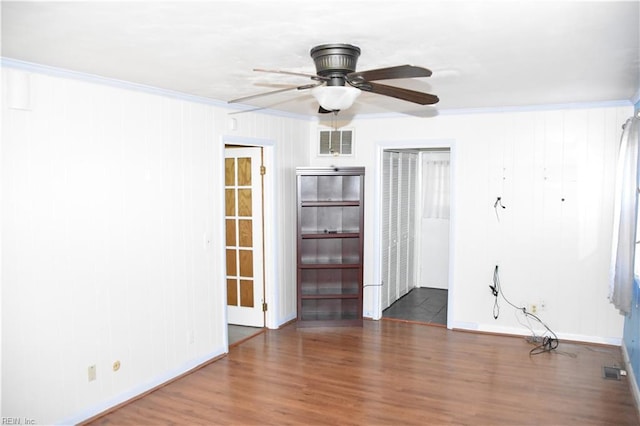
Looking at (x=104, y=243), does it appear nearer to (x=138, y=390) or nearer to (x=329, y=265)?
(x=138, y=390)

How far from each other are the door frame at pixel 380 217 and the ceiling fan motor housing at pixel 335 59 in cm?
300

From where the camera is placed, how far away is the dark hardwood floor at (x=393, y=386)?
3516 mm

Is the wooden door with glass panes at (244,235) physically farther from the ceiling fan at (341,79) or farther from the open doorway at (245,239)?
the ceiling fan at (341,79)

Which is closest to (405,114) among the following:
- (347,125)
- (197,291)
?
(347,125)

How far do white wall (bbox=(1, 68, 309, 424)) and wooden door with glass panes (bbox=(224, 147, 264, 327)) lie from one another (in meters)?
0.69

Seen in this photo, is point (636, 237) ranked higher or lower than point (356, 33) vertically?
lower

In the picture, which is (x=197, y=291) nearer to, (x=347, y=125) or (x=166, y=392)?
(x=166, y=392)

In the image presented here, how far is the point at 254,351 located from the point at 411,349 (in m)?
1.57

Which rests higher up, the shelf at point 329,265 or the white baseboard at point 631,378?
the shelf at point 329,265

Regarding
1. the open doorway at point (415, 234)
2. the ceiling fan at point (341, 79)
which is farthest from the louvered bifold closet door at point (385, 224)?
the ceiling fan at point (341, 79)

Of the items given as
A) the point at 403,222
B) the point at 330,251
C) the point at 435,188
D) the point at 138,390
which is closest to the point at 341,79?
the point at 138,390

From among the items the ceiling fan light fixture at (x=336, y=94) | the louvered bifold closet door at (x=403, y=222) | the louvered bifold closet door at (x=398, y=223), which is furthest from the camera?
the louvered bifold closet door at (x=403, y=222)

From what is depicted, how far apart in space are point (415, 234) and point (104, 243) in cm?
501

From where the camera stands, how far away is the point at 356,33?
244cm
